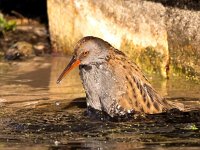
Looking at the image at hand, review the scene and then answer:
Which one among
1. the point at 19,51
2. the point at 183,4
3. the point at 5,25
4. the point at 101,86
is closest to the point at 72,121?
the point at 101,86

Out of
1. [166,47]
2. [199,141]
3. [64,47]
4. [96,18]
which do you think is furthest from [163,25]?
[199,141]

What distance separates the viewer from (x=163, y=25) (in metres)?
9.98

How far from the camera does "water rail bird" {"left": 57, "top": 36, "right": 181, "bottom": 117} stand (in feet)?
25.9

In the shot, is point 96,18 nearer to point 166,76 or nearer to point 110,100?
point 166,76

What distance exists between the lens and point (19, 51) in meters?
11.7

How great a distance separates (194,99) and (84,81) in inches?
51.9

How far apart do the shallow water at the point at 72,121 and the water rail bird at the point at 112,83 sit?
0.19 metres

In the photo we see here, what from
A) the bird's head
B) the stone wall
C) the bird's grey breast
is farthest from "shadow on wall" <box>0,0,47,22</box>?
the bird's grey breast

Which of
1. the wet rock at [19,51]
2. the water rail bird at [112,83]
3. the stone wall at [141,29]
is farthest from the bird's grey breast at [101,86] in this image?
the wet rock at [19,51]

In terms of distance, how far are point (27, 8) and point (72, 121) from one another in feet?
20.6

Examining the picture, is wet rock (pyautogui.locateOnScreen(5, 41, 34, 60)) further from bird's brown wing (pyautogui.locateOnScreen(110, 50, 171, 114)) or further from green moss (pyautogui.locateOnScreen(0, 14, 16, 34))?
bird's brown wing (pyautogui.locateOnScreen(110, 50, 171, 114))

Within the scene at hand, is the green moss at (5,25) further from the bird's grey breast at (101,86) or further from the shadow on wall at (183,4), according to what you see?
the bird's grey breast at (101,86)

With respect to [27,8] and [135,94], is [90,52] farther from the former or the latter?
[27,8]

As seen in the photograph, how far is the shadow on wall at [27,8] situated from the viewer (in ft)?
44.5
